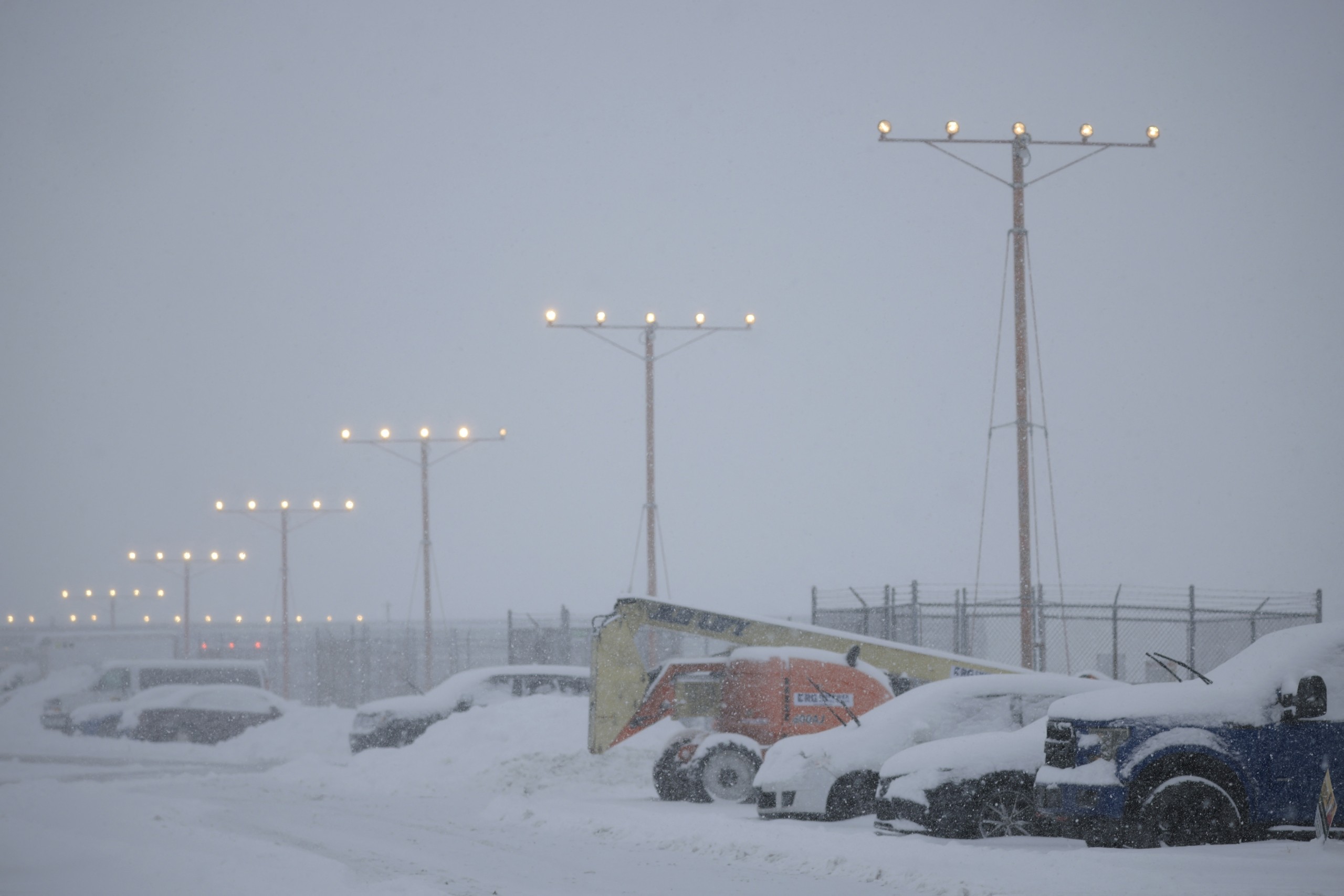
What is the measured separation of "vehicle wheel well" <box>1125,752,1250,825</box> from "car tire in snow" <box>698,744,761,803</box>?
664cm

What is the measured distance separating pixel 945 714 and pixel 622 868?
4.11 metres

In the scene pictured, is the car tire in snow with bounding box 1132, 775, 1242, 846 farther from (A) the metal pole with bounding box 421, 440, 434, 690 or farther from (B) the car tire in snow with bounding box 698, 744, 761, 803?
(A) the metal pole with bounding box 421, 440, 434, 690

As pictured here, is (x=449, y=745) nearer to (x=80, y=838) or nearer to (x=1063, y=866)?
(x=80, y=838)

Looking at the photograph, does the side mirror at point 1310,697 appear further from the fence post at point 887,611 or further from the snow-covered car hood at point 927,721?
the fence post at point 887,611

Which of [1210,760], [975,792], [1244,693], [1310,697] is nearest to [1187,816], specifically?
[1210,760]

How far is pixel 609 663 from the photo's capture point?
18797 millimetres

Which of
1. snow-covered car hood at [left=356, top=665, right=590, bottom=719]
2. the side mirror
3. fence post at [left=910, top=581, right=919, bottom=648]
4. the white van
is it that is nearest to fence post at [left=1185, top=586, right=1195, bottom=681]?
fence post at [left=910, top=581, right=919, bottom=648]

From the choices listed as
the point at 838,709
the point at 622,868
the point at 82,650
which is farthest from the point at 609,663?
the point at 82,650

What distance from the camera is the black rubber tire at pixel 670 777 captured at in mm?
17844

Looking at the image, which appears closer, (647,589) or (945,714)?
(945,714)

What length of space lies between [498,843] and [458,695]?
10.5m

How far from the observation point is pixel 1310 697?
11.3 m

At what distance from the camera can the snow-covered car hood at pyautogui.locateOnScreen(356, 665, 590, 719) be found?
77.7ft

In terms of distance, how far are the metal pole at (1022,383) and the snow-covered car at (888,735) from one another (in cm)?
384
